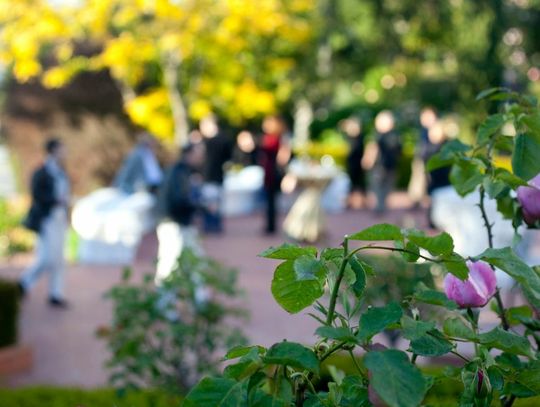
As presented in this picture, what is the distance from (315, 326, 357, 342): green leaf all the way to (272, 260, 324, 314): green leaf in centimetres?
13

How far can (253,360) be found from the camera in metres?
1.39

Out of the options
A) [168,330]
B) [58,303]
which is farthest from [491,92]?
[58,303]

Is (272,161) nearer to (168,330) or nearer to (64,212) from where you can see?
(64,212)

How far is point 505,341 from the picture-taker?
1613 mm

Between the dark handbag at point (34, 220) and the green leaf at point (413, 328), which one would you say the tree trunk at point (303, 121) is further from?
the green leaf at point (413, 328)

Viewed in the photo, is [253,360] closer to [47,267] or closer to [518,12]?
[47,267]

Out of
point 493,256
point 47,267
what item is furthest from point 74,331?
point 493,256

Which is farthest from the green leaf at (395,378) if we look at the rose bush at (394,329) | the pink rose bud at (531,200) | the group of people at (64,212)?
the group of people at (64,212)

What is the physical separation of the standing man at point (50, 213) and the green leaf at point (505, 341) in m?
7.72

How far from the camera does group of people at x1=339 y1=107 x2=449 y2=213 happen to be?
14.0 metres

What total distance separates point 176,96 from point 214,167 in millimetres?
3460

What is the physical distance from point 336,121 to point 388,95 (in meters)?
2.56

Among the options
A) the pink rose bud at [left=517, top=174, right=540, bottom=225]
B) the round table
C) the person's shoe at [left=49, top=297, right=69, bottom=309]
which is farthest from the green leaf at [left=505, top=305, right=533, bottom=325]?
the round table

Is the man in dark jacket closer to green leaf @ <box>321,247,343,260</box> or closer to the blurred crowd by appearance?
the blurred crowd
